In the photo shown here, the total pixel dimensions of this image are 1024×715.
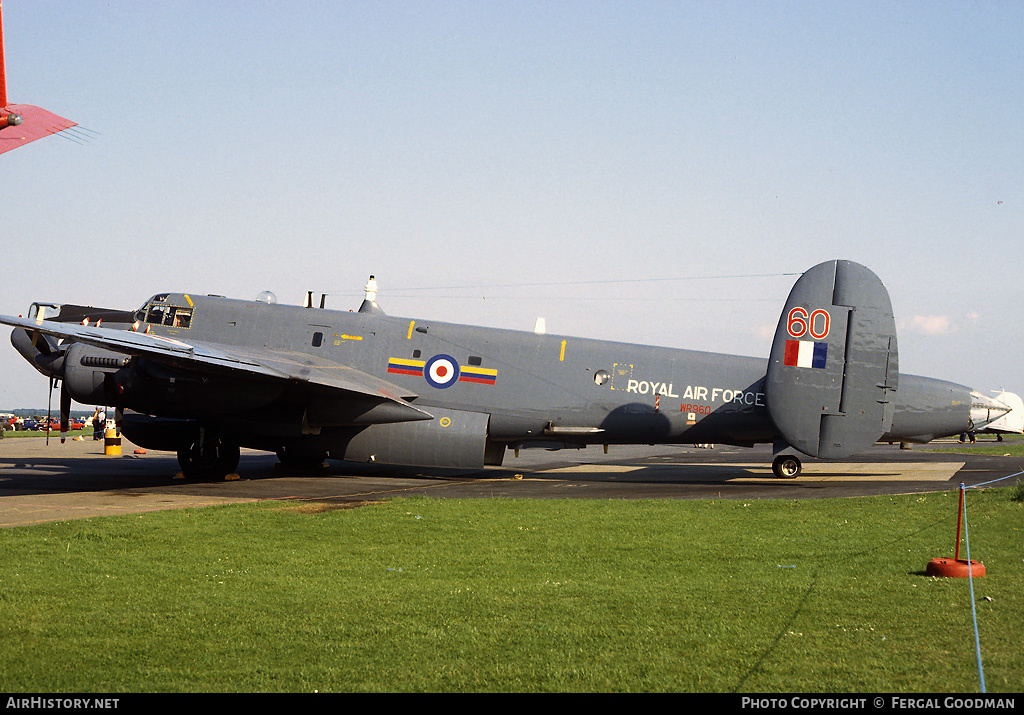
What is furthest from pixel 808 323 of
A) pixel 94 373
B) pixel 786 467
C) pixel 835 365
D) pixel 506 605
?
pixel 94 373

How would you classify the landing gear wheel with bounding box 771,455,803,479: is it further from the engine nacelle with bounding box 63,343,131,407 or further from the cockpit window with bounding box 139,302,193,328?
the engine nacelle with bounding box 63,343,131,407

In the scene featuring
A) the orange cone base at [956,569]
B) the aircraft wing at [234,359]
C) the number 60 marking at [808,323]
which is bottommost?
the orange cone base at [956,569]

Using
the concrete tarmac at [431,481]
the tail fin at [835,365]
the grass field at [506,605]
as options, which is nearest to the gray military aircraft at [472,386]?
the tail fin at [835,365]

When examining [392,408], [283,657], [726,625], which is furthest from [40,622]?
[392,408]

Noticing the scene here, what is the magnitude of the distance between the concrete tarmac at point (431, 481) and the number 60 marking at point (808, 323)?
397cm

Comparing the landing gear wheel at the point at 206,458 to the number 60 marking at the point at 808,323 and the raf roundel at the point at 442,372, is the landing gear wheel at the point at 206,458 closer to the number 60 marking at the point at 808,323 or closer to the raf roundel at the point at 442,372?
the raf roundel at the point at 442,372

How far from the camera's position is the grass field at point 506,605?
6691mm

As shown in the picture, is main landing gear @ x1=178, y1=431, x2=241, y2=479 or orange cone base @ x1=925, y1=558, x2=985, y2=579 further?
main landing gear @ x1=178, y1=431, x2=241, y2=479

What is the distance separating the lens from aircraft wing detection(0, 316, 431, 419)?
19250mm

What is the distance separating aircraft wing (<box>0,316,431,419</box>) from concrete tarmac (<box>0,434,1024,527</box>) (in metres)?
2.67

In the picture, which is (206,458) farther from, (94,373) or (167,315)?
(167,315)

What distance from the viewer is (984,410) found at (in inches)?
985

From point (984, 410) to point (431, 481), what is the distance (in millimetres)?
15936

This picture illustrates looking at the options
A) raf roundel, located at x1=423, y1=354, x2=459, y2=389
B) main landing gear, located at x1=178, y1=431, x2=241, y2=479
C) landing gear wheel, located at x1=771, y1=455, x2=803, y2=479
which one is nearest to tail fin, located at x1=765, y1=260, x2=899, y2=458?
landing gear wheel, located at x1=771, y1=455, x2=803, y2=479
